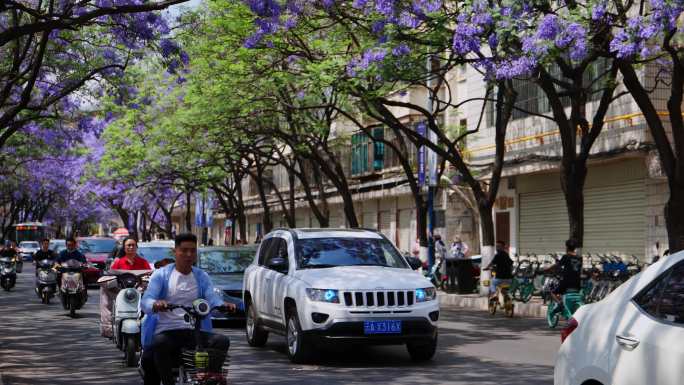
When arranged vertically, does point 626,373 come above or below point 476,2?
below

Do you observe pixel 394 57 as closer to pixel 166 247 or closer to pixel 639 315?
pixel 166 247

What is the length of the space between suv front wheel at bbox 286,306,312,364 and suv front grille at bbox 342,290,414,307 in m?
0.76

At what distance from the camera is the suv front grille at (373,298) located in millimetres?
13055

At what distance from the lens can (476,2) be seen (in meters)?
16.8

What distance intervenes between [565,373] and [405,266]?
7.86 m

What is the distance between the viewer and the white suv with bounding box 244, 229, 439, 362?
12992mm

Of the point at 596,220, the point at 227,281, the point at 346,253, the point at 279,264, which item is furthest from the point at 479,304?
the point at 279,264

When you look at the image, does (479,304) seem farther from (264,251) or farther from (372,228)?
(264,251)

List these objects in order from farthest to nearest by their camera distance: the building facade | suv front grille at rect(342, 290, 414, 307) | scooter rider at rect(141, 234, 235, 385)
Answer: the building facade → suv front grille at rect(342, 290, 414, 307) → scooter rider at rect(141, 234, 235, 385)

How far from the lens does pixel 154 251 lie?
24672mm

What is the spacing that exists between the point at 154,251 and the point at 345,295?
12351 mm

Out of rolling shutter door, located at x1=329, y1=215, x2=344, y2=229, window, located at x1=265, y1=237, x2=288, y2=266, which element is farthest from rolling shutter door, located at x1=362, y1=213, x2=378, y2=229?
window, located at x1=265, y1=237, x2=288, y2=266

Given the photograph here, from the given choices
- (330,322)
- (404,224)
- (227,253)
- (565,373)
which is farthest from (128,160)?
(565,373)

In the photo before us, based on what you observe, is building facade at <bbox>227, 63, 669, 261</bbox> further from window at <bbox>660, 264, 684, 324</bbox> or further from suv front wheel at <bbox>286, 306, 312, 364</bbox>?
window at <bbox>660, 264, 684, 324</bbox>
